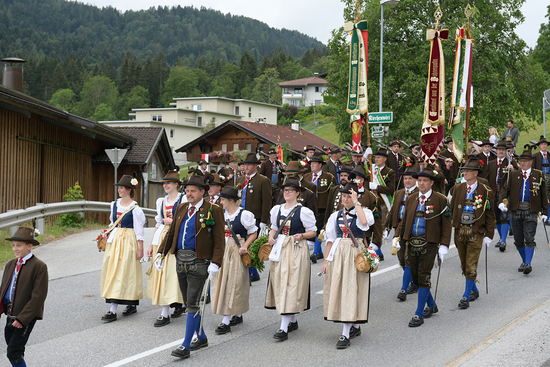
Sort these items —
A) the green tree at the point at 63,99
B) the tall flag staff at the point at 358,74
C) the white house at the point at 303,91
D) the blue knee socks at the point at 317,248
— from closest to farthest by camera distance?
the blue knee socks at the point at 317,248 → the tall flag staff at the point at 358,74 → the green tree at the point at 63,99 → the white house at the point at 303,91

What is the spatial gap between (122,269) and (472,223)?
17.1ft

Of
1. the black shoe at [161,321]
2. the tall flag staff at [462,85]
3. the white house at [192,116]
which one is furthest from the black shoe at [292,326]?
the white house at [192,116]

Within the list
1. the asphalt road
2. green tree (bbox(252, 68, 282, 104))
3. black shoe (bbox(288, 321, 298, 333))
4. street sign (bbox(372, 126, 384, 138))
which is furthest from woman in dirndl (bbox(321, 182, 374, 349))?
green tree (bbox(252, 68, 282, 104))

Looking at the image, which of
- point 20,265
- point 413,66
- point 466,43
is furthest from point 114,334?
point 413,66

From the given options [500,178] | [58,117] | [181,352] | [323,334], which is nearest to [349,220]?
[323,334]

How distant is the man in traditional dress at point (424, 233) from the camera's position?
774 cm

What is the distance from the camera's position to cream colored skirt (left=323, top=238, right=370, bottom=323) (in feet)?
22.5

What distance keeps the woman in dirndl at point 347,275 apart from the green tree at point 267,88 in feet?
396

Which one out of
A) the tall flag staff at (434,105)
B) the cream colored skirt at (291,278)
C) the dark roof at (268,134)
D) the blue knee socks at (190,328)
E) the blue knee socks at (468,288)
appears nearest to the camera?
the blue knee socks at (190,328)

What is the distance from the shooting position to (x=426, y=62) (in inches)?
1244

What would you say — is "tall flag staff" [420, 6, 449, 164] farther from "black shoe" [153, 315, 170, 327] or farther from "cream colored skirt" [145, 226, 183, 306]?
"black shoe" [153, 315, 170, 327]

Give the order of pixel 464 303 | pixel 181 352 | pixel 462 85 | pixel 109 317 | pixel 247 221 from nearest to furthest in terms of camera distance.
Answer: pixel 181 352, pixel 247 221, pixel 109 317, pixel 464 303, pixel 462 85

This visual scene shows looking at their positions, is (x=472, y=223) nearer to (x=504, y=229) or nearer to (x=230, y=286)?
(x=230, y=286)

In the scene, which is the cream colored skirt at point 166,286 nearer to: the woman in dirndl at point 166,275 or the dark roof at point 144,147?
the woman in dirndl at point 166,275
